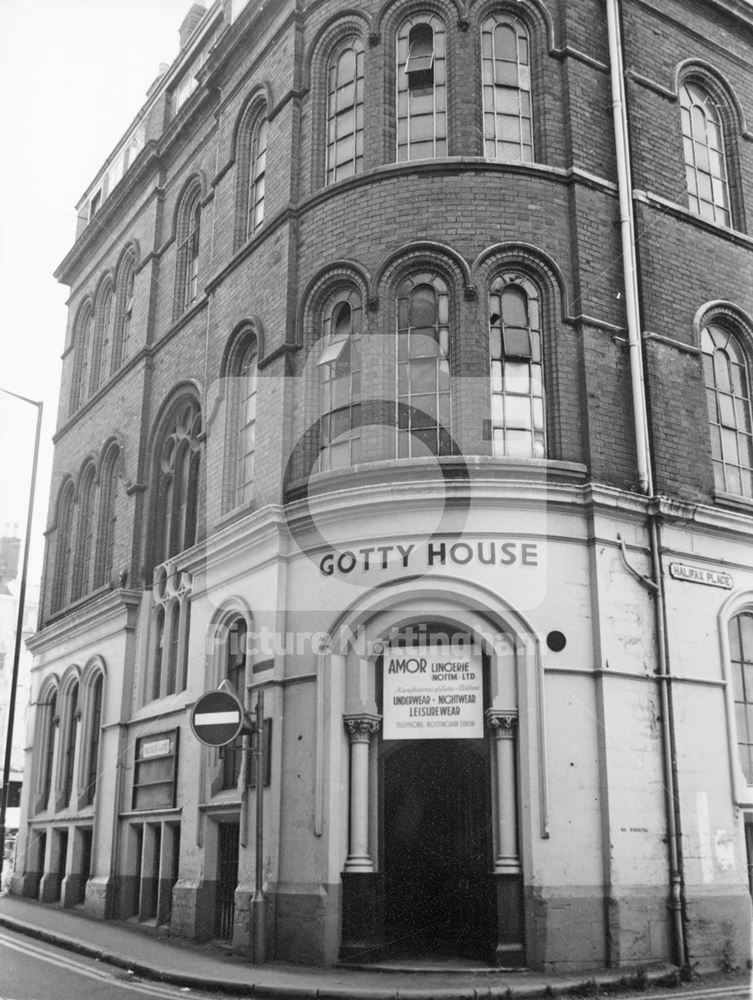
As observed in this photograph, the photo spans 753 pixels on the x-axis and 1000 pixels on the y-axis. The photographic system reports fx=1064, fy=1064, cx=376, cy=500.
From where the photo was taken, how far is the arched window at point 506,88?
50.6 feet

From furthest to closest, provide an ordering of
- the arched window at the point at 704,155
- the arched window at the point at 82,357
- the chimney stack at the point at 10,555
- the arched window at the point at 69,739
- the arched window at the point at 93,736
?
the chimney stack at the point at 10,555 < the arched window at the point at 82,357 < the arched window at the point at 69,739 < the arched window at the point at 93,736 < the arched window at the point at 704,155

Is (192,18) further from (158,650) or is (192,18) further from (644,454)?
(644,454)

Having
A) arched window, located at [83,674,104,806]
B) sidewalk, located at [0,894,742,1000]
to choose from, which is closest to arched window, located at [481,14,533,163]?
sidewalk, located at [0,894,742,1000]

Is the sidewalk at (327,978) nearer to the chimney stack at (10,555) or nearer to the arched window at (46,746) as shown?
the arched window at (46,746)

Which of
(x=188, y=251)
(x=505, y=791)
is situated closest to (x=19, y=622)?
(x=188, y=251)

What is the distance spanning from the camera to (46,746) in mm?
23344

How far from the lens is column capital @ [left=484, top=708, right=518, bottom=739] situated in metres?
12.8

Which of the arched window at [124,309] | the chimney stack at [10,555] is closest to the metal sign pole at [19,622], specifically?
the arched window at [124,309]

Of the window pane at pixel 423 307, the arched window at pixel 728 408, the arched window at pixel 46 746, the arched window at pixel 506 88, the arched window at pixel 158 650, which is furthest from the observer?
the arched window at pixel 46 746

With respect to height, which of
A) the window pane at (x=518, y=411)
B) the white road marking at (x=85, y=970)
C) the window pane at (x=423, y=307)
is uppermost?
the window pane at (x=423, y=307)

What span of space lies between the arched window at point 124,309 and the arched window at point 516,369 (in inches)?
447

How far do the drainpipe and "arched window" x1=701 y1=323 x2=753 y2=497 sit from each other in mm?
1717

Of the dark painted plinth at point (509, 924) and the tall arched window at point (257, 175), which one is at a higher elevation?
the tall arched window at point (257, 175)

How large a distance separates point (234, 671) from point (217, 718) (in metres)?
2.69
